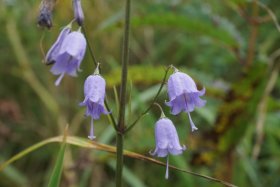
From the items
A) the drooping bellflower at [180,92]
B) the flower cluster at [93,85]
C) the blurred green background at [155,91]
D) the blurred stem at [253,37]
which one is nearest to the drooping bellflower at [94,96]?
the flower cluster at [93,85]

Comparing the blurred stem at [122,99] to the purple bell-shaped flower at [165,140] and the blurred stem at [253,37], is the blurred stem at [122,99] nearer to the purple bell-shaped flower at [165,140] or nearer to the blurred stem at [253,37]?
the purple bell-shaped flower at [165,140]

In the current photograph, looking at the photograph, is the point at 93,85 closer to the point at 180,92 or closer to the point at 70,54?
the point at 70,54

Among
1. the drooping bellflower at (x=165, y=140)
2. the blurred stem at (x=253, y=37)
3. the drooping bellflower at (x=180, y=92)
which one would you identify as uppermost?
the blurred stem at (x=253, y=37)

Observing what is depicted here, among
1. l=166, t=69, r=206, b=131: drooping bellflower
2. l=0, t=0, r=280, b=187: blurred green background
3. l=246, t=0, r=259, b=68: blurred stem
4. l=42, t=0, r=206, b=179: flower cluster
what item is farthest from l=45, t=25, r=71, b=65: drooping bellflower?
l=246, t=0, r=259, b=68: blurred stem

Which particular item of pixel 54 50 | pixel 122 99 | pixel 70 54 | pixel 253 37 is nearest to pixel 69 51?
pixel 70 54

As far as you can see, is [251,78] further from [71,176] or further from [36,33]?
[36,33]

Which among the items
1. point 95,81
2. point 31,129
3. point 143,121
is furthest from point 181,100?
point 31,129
